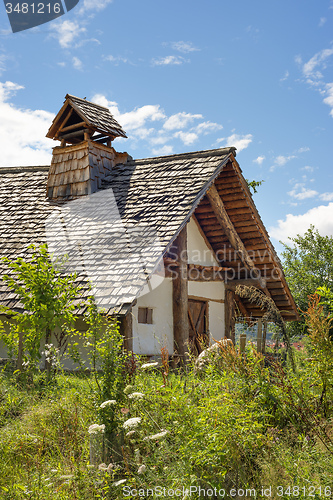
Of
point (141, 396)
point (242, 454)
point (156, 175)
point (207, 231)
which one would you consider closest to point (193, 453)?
point (242, 454)

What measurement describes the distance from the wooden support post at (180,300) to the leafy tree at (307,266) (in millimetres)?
10483

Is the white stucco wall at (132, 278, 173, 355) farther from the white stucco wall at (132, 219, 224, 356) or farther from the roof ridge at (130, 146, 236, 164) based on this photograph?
the roof ridge at (130, 146, 236, 164)

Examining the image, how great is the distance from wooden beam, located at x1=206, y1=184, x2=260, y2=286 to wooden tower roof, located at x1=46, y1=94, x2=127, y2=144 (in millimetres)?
3894

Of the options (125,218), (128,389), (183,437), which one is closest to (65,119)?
(125,218)

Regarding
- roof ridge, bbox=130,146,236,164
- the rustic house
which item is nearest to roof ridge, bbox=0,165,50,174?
the rustic house

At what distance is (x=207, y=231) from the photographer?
11.6 m

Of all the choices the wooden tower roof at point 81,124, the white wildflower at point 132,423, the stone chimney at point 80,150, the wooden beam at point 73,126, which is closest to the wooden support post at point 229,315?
the stone chimney at point 80,150

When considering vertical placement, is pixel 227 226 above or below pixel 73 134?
below

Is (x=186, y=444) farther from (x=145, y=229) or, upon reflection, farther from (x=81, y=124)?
(x=81, y=124)

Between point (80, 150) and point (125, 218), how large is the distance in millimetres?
3796

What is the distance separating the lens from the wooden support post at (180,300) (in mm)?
8797

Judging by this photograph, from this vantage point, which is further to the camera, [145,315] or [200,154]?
[200,154]

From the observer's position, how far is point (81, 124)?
1225cm

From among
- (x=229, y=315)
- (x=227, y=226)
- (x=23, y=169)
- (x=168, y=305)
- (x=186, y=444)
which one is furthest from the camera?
(x=23, y=169)
